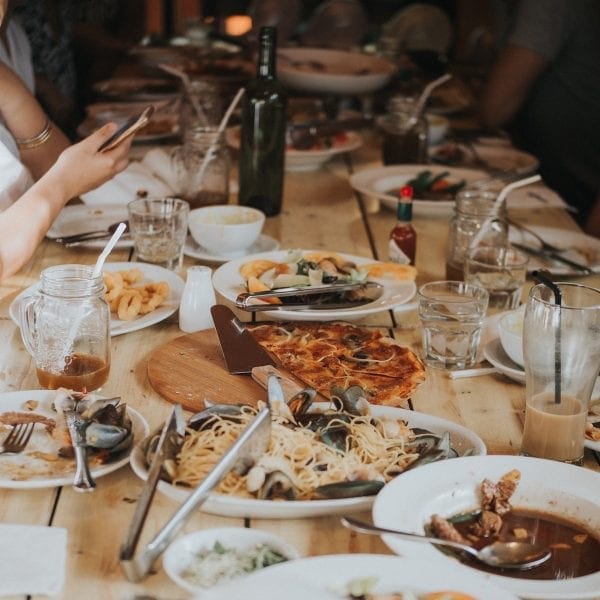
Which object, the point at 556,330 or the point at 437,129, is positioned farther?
the point at 437,129

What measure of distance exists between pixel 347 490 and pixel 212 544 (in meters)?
0.21

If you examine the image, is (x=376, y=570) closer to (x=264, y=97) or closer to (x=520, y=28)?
(x=264, y=97)

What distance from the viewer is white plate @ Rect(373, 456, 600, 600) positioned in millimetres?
1223

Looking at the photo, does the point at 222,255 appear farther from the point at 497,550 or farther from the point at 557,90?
the point at 557,90

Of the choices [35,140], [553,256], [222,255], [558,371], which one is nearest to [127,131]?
[222,255]

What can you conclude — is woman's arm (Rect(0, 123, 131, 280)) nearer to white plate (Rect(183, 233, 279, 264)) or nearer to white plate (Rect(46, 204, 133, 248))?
white plate (Rect(46, 204, 133, 248))

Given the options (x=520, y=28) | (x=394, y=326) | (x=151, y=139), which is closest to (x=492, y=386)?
(x=394, y=326)

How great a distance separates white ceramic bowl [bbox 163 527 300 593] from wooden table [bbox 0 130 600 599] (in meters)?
0.04

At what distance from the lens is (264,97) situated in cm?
259

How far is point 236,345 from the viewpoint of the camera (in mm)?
1768

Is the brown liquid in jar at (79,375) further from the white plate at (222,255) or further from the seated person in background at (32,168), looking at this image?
the white plate at (222,255)

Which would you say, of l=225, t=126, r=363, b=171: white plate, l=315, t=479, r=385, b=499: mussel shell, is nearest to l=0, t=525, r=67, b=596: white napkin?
l=315, t=479, r=385, b=499: mussel shell

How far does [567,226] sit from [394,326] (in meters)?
0.95

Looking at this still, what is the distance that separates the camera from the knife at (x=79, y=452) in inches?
50.6
